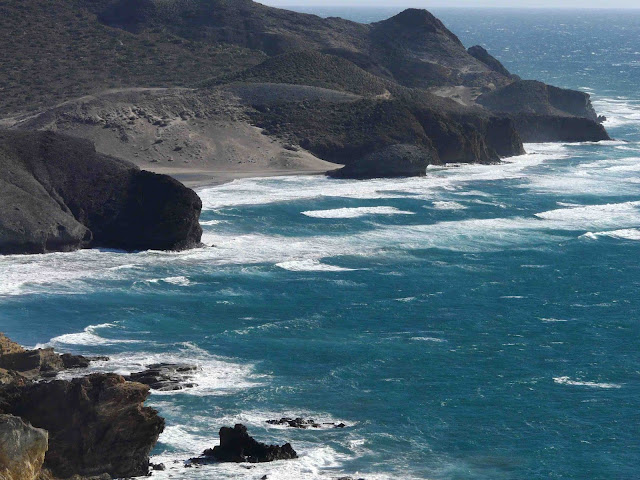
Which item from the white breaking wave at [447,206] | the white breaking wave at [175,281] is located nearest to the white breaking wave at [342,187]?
the white breaking wave at [447,206]

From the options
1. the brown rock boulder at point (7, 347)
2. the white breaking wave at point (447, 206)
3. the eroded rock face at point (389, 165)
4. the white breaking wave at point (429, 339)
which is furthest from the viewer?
the eroded rock face at point (389, 165)

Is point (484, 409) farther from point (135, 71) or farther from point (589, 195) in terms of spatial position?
point (135, 71)

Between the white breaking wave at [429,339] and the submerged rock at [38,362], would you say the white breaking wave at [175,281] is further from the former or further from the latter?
the submerged rock at [38,362]

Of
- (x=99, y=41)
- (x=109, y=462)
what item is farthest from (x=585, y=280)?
(x=99, y=41)

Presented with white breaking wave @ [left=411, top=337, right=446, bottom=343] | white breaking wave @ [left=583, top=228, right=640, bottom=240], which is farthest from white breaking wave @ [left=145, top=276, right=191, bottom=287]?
white breaking wave @ [left=583, top=228, right=640, bottom=240]

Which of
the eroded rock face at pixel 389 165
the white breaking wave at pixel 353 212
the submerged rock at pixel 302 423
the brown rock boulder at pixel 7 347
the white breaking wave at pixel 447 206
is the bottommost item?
the submerged rock at pixel 302 423

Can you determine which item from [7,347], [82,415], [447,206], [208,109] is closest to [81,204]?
[7,347]
